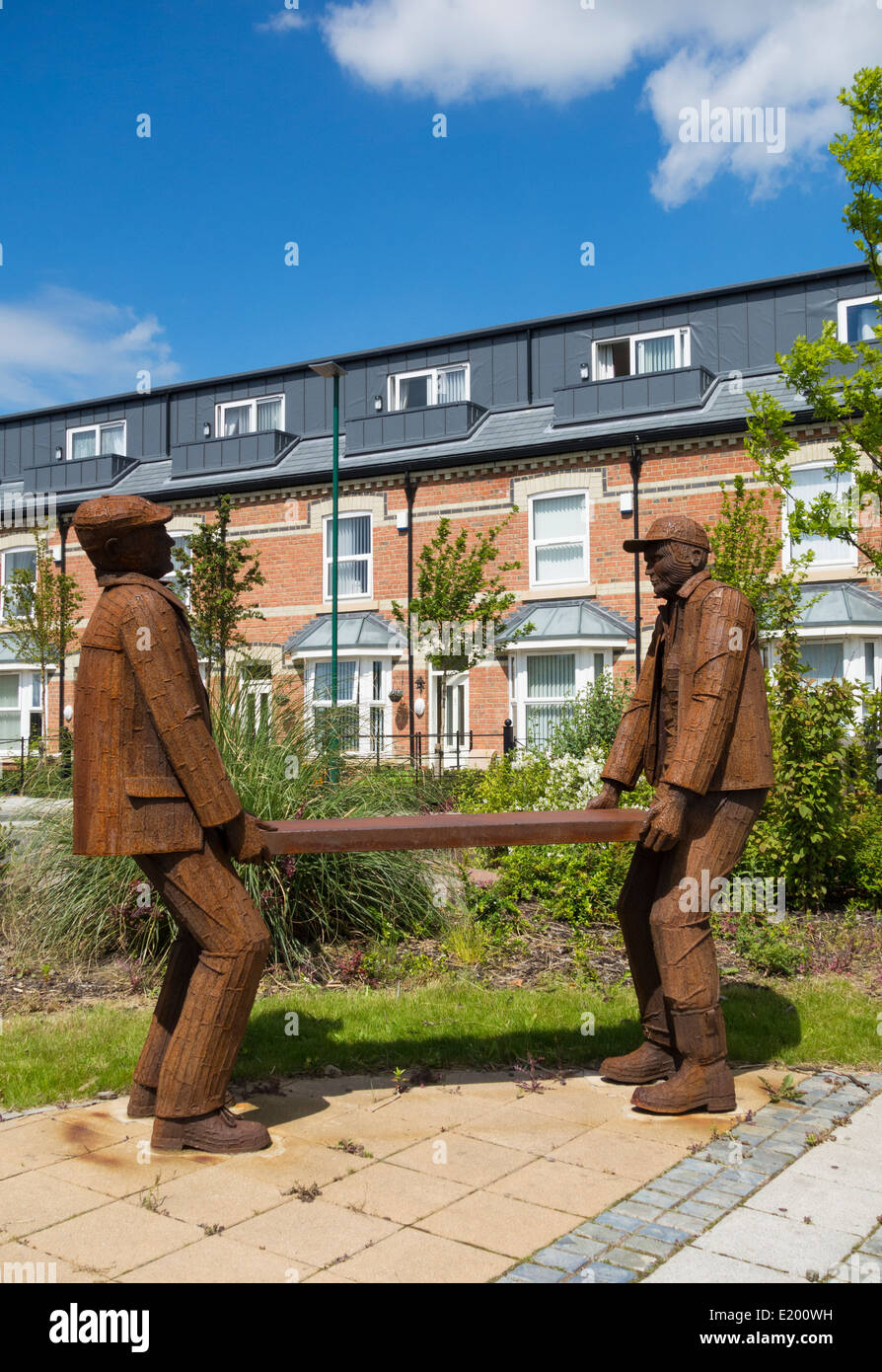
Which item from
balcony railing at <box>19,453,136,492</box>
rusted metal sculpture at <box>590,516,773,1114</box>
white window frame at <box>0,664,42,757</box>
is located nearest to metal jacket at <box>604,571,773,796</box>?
rusted metal sculpture at <box>590,516,773,1114</box>

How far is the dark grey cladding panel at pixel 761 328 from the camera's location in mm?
21672

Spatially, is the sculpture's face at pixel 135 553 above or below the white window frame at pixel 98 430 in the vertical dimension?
below

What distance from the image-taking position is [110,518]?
3988 mm

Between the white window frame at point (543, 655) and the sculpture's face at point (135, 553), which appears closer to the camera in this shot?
the sculpture's face at point (135, 553)

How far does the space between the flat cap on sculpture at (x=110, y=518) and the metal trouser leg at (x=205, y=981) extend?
3.80ft

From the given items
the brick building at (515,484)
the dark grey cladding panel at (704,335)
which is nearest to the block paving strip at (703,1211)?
the brick building at (515,484)

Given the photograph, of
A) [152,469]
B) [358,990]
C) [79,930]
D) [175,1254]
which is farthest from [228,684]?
[152,469]

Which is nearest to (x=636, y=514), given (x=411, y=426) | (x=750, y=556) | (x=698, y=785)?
(x=750, y=556)

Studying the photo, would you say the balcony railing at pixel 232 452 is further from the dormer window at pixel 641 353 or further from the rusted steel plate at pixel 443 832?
the rusted steel plate at pixel 443 832

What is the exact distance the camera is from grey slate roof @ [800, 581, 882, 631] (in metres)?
17.3

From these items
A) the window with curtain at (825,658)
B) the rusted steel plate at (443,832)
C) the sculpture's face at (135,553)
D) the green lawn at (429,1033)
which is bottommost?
the green lawn at (429,1033)

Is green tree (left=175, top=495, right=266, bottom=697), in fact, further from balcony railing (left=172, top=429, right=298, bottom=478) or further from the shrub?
the shrub
